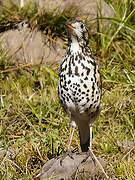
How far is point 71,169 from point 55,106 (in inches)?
73.0

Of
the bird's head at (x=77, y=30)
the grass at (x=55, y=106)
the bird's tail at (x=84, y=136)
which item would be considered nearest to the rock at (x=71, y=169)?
the grass at (x=55, y=106)

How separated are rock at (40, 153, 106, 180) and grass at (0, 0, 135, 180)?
206mm

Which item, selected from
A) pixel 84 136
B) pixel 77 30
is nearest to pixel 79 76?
pixel 77 30

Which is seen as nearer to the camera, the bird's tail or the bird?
the bird

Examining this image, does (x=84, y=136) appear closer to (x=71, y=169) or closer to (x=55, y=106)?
(x=71, y=169)

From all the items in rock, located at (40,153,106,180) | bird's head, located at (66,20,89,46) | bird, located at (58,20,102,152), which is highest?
bird's head, located at (66,20,89,46)

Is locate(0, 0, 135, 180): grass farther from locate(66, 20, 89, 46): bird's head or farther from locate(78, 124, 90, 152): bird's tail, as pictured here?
locate(66, 20, 89, 46): bird's head

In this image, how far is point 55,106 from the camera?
644 cm

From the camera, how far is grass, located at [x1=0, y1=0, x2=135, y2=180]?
5297 millimetres

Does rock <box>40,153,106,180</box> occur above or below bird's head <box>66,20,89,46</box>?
below

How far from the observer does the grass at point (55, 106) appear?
530 cm

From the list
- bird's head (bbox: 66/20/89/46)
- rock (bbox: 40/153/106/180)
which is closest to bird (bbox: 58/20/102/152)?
bird's head (bbox: 66/20/89/46)

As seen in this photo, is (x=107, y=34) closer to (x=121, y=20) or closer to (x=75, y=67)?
(x=121, y=20)

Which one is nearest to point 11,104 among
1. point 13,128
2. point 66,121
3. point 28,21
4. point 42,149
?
point 13,128
